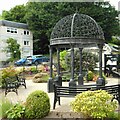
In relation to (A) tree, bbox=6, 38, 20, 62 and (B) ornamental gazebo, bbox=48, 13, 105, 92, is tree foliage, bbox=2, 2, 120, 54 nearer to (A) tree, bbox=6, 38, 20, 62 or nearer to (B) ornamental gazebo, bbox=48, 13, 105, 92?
(A) tree, bbox=6, 38, 20, 62

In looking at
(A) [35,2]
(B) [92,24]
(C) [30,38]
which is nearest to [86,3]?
(A) [35,2]

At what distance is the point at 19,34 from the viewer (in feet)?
128

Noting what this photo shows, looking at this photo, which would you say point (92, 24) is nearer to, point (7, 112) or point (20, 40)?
point (7, 112)

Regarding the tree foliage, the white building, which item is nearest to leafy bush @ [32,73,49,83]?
the tree foliage

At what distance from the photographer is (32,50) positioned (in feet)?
133

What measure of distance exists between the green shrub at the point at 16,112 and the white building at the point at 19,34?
28.5 meters

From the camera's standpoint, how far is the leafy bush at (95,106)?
6010 mm

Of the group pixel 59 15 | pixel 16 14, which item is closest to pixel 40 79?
pixel 59 15

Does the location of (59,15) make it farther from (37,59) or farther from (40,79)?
(40,79)

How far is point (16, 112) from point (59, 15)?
2959 centimetres

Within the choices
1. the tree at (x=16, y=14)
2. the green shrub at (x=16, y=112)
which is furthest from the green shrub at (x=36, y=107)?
the tree at (x=16, y=14)

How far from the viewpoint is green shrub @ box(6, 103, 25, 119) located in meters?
6.48

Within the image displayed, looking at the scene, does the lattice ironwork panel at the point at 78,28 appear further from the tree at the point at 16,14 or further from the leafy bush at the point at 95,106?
the tree at the point at 16,14

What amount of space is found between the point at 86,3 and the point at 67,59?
16537mm
